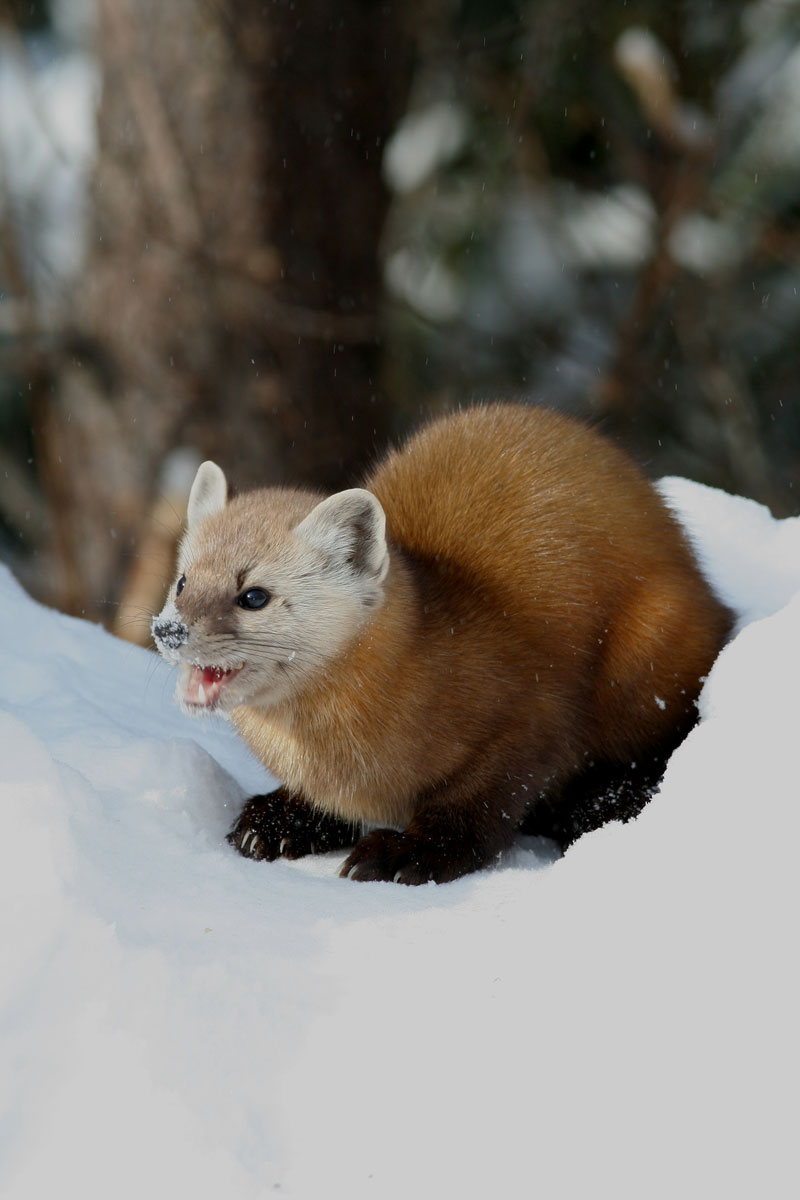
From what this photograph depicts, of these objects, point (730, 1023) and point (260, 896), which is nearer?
point (730, 1023)

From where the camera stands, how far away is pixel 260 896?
279 centimetres

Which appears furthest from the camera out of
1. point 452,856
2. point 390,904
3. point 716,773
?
point 452,856

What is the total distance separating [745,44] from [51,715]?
8.90m

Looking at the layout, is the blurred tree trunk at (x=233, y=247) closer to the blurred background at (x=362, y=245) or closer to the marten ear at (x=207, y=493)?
the blurred background at (x=362, y=245)

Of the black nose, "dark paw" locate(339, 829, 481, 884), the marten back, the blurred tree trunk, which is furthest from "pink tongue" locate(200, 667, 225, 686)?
the blurred tree trunk

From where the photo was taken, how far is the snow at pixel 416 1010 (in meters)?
1.86

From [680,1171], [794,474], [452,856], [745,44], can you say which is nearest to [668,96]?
[745,44]

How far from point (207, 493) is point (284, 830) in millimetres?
1065

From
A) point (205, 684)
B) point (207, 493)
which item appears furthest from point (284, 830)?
point (207, 493)

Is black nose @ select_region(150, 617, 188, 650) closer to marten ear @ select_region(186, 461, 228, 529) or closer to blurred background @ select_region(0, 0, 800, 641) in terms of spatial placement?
marten ear @ select_region(186, 461, 228, 529)

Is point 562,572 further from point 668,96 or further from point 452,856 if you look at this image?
point 668,96

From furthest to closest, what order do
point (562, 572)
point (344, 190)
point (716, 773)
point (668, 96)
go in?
1. point (668, 96)
2. point (344, 190)
3. point (562, 572)
4. point (716, 773)

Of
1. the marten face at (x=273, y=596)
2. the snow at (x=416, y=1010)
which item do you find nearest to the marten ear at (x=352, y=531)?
the marten face at (x=273, y=596)

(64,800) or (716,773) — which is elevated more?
(716,773)
